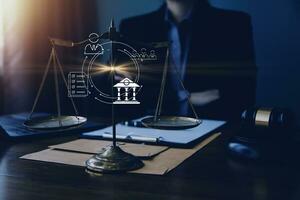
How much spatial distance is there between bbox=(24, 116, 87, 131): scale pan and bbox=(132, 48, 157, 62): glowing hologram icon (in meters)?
0.29

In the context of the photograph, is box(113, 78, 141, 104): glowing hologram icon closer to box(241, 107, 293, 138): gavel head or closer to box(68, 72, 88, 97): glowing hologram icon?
box(68, 72, 88, 97): glowing hologram icon

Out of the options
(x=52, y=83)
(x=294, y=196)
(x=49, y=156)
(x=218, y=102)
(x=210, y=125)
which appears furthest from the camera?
(x=52, y=83)

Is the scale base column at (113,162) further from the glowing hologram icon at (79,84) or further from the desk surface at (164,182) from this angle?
the glowing hologram icon at (79,84)

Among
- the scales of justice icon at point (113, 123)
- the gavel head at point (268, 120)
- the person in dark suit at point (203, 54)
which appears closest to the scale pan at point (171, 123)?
the scales of justice icon at point (113, 123)

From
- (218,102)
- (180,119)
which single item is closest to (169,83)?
(218,102)

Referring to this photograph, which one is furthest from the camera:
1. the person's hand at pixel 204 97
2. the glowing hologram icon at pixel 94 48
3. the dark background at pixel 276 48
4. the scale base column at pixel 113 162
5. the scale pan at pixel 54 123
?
the person's hand at pixel 204 97

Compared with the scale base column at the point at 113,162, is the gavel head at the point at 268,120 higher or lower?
higher

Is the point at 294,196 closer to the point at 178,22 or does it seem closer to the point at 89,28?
the point at 178,22

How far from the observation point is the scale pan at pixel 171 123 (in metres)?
0.91

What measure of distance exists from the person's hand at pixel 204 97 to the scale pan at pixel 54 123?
0.52 m

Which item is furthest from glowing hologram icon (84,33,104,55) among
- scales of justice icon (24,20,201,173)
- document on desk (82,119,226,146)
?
document on desk (82,119,226,146)

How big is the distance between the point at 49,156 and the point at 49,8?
806 millimetres

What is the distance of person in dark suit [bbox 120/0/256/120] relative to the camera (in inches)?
53.5

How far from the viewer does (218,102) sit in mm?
1422
